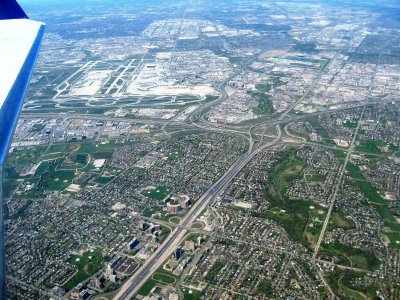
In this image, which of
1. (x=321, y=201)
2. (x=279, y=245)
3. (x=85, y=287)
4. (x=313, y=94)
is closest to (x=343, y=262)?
(x=279, y=245)

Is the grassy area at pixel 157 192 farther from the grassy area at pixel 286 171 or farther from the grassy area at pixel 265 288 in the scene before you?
the grassy area at pixel 265 288

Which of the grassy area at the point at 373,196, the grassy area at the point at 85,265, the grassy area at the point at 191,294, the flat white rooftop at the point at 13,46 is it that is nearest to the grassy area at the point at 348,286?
the grassy area at the point at 373,196

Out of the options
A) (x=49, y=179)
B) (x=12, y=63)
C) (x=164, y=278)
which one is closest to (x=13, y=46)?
(x=12, y=63)

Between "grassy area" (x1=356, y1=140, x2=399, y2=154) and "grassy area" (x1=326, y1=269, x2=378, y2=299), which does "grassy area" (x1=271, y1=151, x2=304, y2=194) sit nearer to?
"grassy area" (x1=356, y1=140, x2=399, y2=154)

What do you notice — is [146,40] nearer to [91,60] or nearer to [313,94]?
[91,60]

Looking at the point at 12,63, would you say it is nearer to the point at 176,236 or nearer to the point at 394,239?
the point at 176,236

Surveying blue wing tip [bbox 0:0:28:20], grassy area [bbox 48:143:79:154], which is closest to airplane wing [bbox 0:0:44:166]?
blue wing tip [bbox 0:0:28:20]

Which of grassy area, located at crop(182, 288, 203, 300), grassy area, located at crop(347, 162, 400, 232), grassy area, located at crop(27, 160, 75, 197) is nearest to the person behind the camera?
grassy area, located at crop(182, 288, 203, 300)
